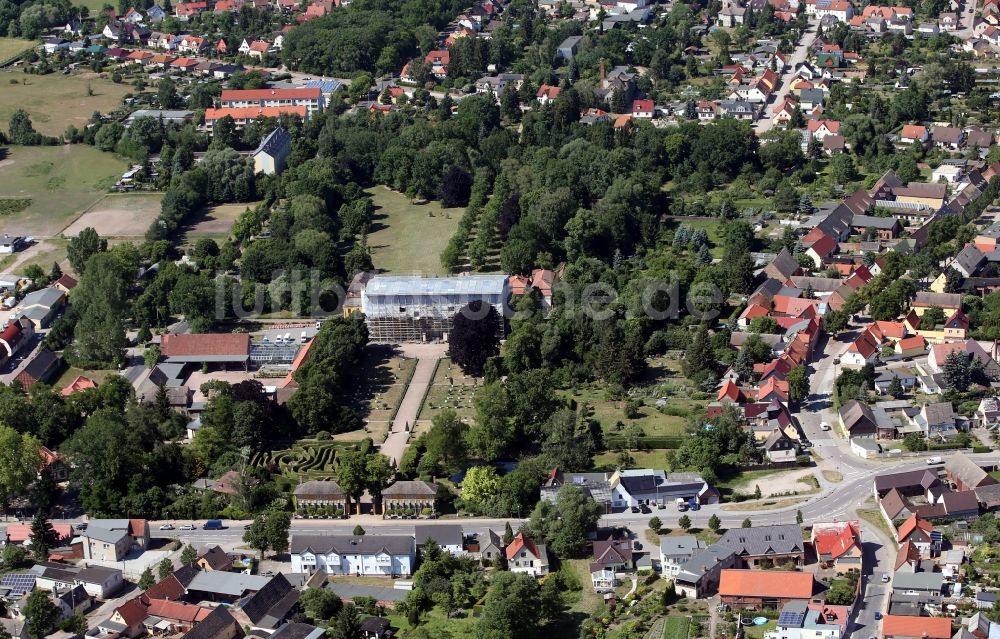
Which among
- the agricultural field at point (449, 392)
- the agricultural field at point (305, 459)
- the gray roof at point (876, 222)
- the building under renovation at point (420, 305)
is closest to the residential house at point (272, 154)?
the building under renovation at point (420, 305)

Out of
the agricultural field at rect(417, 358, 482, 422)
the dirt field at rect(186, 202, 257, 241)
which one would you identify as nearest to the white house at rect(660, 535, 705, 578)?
the agricultural field at rect(417, 358, 482, 422)

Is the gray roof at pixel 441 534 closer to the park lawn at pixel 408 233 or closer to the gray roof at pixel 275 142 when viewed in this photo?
the park lawn at pixel 408 233

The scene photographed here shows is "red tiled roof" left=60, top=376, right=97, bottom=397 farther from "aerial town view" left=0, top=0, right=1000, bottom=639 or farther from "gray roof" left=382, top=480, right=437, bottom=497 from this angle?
"gray roof" left=382, top=480, right=437, bottom=497

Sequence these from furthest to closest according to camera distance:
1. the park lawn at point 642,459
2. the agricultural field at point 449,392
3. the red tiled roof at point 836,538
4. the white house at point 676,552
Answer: the agricultural field at point 449,392 → the park lawn at point 642,459 → the white house at point 676,552 → the red tiled roof at point 836,538

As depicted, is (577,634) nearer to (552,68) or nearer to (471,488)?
(471,488)

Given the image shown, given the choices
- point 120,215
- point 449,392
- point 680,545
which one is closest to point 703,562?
point 680,545

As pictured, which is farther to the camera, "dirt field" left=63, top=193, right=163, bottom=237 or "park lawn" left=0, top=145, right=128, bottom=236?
"park lawn" left=0, top=145, right=128, bottom=236

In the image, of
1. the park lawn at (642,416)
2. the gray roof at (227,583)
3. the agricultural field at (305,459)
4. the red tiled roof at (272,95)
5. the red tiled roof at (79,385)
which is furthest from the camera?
the red tiled roof at (272,95)
